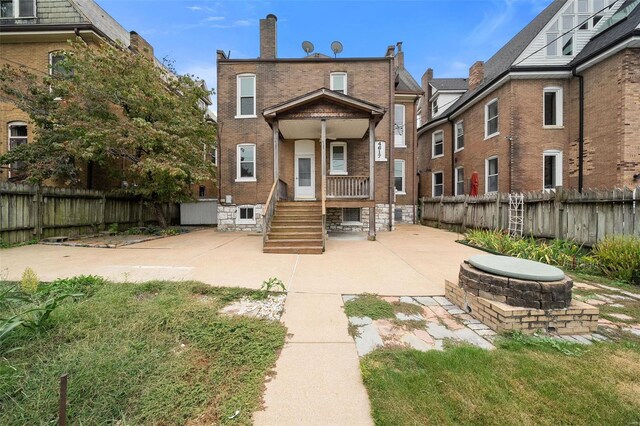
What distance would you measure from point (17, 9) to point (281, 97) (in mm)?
13542

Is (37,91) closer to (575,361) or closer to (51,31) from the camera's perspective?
(51,31)

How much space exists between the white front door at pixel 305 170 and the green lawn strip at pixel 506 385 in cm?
1041

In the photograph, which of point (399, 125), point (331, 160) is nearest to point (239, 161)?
point (331, 160)

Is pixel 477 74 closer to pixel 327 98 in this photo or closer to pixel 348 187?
pixel 327 98

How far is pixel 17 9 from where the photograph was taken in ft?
41.7

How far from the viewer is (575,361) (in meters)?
2.47

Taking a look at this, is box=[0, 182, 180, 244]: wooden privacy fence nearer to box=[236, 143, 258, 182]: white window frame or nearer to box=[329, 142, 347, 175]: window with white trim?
box=[236, 143, 258, 182]: white window frame

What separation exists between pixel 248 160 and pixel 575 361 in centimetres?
1268

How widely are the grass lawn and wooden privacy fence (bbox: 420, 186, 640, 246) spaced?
7851mm

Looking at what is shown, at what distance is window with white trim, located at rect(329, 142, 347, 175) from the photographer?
12617mm

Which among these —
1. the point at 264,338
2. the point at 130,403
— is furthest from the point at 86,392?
the point at 264,338

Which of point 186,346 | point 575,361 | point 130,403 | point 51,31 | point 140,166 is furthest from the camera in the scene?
point 51,31

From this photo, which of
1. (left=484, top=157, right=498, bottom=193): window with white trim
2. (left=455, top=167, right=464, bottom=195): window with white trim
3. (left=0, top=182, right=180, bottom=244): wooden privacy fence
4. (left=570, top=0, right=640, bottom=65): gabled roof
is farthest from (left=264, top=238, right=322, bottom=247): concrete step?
(left=570, top=0, right=640, bottom=65): gabled roof

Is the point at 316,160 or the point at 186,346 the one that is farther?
the point at 316,160
